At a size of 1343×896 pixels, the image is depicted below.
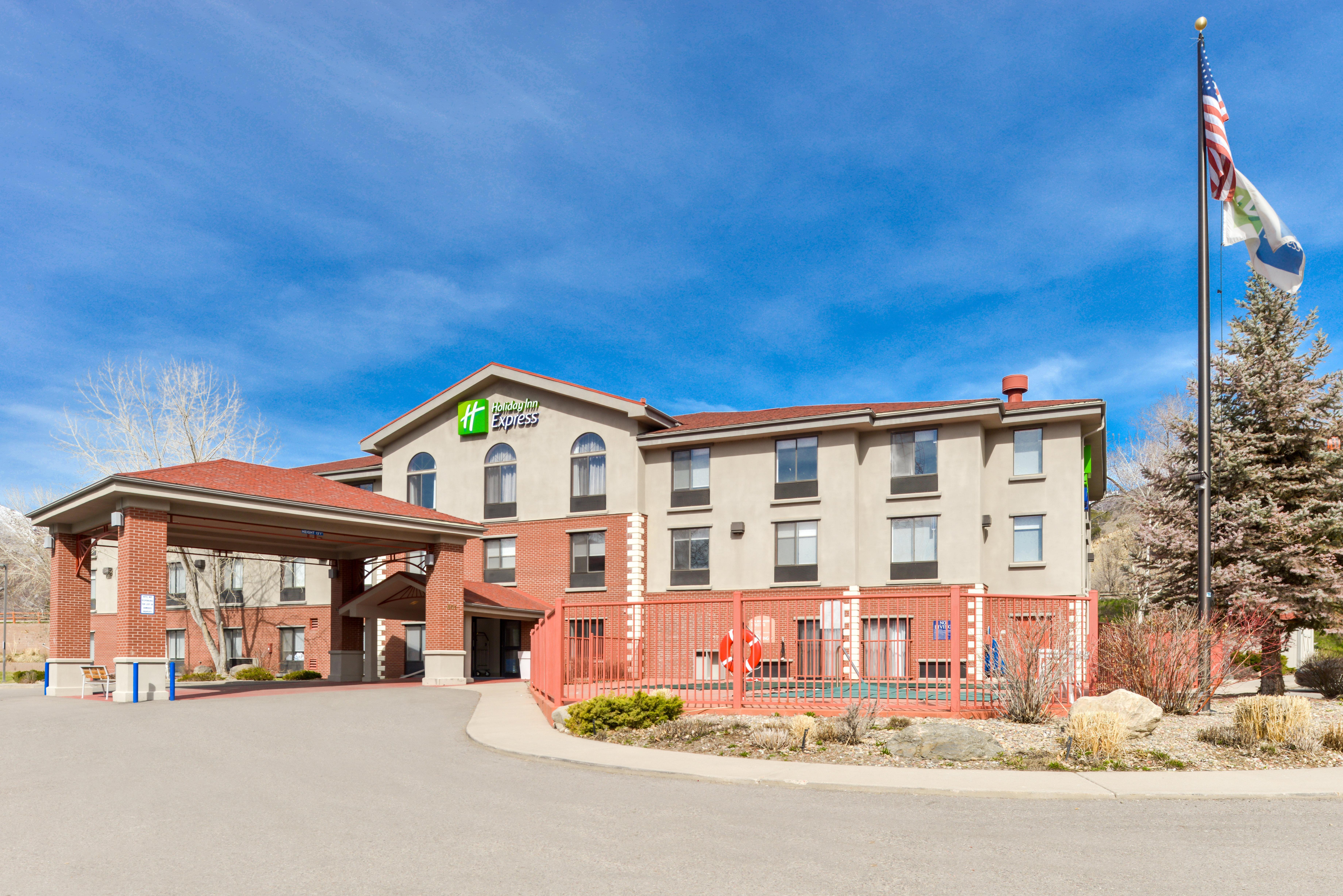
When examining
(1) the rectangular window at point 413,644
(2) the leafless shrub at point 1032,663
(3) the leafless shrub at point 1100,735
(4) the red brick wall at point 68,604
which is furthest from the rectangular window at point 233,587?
(3) the leafless shrub at point 1100,735

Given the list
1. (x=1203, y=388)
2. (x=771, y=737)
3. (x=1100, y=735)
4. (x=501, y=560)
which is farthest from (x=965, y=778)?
(x=501, y=560)

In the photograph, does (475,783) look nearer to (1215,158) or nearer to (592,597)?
(1215,158)

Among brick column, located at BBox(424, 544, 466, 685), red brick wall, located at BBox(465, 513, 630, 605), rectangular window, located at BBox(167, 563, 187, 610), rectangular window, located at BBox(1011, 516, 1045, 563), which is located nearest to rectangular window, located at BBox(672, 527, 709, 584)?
red brick wall, located at BBox(465, 513, 630, 605)

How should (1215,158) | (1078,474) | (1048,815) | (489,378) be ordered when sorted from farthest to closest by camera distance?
(489,378) < (1078,474) < (1215,158) < (1048,815)

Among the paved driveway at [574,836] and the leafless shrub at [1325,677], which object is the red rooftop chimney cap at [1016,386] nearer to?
the leafless shrub at [1325,677]

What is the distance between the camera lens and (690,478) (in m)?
38.4

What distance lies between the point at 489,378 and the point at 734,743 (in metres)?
30.1

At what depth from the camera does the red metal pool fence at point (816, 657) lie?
1486 cm

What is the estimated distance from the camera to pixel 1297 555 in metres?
21.8

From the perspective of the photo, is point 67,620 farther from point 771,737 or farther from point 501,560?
point 771,737

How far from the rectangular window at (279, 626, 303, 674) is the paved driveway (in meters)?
34.8

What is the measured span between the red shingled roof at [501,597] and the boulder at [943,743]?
21343 millimetres

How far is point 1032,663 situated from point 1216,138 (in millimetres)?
10440

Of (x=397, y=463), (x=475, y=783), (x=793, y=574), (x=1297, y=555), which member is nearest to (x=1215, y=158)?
(x=1297, y=555)
